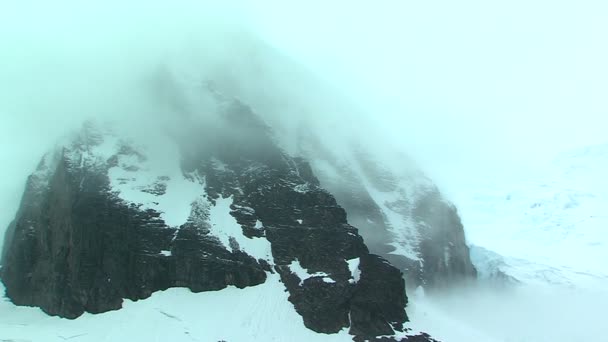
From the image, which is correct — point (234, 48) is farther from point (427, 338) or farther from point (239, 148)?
point (427, 338)

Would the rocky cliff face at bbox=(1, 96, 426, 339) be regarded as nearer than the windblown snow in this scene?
Yes

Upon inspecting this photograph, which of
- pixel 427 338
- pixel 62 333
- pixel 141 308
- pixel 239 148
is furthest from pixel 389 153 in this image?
pixel 62 333

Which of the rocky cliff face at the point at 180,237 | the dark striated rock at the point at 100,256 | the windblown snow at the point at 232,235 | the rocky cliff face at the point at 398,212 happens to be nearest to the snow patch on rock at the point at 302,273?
the rocky cliff face at the point at 180,237

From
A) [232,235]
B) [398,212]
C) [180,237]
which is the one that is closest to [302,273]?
[232,235]

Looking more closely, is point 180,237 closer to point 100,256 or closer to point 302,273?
point 100,256

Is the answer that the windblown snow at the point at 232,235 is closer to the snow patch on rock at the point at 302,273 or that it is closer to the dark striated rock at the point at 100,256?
the dark striated rock at the point at 100,256

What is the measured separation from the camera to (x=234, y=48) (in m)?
192

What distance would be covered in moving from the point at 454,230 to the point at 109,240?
3645 inches

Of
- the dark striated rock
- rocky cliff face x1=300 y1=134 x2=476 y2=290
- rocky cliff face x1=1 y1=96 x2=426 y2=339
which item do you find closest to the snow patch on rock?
rocky cliff face x1=1 y1=96 x2=426 y2=339

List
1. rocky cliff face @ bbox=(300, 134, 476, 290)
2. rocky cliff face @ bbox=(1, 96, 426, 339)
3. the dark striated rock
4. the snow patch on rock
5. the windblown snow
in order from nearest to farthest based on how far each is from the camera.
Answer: rocky cliff face @ bbox=(1, 96, 426, 339)
the dark striated rock
the snow patch on rock
the windblown snow
rocky cliff face @ bbox=(300, 134, 476, 290)

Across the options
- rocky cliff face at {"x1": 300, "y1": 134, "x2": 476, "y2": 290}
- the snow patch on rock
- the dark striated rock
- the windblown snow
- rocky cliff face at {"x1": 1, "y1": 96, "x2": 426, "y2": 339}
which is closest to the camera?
rocky cliff face at {"x1": 1, "y1": 96, "x2": 426, "y2": 339}

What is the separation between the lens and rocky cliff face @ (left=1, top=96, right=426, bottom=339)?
380 ft

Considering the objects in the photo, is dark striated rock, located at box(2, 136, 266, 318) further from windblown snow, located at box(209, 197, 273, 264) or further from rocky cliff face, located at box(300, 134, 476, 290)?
rocky cliff face, located at box(300, 134, 476, 290)

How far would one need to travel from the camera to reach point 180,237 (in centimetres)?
12200
